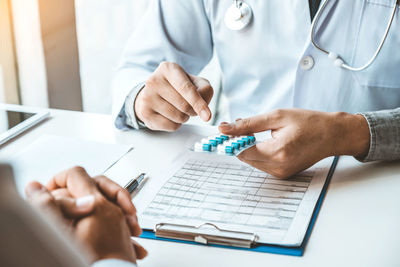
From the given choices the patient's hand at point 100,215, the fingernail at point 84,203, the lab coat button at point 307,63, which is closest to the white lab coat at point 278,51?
the lab coat button at point 307,63

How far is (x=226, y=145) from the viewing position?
82 cm

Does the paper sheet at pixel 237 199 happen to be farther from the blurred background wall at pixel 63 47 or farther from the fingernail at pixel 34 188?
the blurred background wall at pixel 63 47

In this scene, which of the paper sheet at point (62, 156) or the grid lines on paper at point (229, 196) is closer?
the grid lines on paper at point (229, 196)

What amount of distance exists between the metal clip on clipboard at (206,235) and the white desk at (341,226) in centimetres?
1

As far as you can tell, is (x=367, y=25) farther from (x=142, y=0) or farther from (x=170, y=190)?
(x=142, y=0)

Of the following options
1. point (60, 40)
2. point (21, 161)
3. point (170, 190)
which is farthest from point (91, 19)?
point (170, 190)

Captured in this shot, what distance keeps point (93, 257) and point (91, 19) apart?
1.70m

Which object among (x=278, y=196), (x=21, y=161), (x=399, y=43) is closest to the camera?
(x=278, y=196)

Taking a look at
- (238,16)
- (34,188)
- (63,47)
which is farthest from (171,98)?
(63,47)

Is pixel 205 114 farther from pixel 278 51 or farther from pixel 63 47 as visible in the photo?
pixel 63 47

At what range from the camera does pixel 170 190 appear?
2.61 ft

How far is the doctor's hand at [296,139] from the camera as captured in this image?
2.68 ft

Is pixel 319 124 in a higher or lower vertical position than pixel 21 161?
higher

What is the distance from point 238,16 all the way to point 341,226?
62 centimetres
